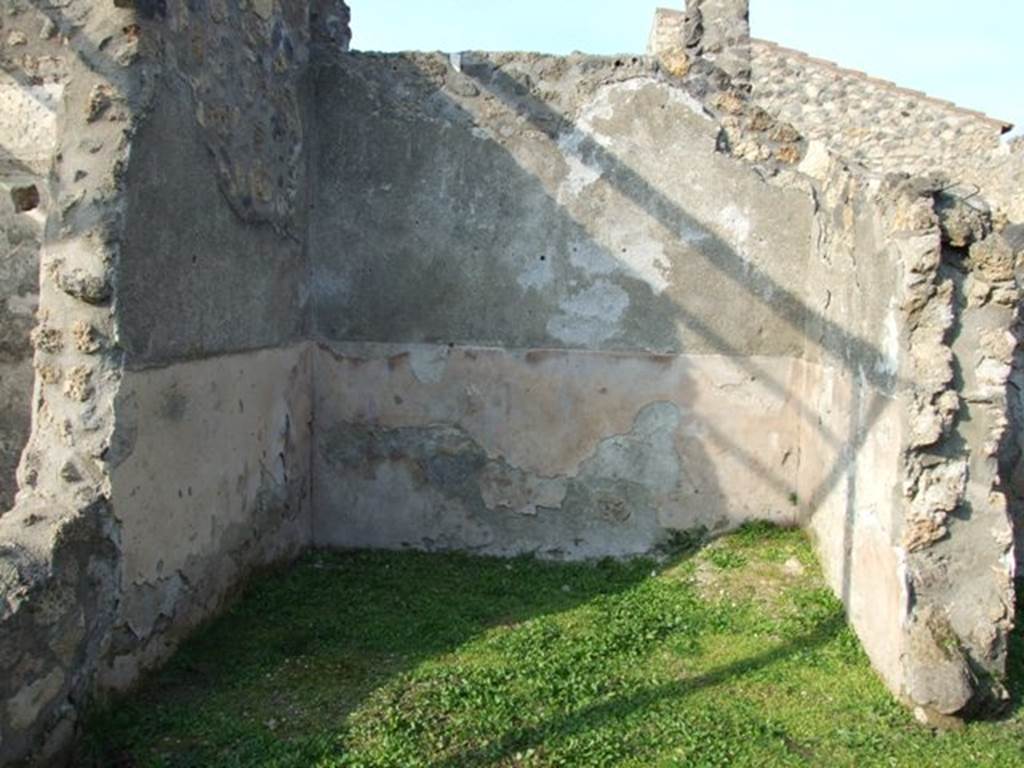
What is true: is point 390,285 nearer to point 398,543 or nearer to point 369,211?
point 369,211

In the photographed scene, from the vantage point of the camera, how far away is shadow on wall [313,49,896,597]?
5.09 metres

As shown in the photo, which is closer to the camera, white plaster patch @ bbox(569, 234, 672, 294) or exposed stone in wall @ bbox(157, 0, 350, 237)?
A: exposed stone in wall @ bbox(157, 0, 350, 237)

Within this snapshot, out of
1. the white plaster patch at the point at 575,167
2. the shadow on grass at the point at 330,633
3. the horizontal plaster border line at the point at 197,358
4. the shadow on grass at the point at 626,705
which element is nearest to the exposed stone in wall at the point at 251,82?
the horizontal plaster border line at the point at 197,358

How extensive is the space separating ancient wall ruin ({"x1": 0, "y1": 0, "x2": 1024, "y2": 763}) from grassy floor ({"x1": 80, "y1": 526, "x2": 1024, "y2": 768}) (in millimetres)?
174

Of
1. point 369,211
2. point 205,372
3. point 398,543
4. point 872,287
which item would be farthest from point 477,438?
point 872,287

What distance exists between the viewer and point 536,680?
357 centimetres

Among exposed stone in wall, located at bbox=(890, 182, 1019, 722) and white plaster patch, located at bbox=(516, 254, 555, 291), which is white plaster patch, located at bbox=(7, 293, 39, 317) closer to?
white plaster patch, located at bbox=(516, 254, 555, 291)

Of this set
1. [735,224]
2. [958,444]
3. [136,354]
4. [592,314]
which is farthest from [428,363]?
Result: [958,444]

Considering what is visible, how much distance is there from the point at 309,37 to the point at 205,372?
7.14 feet

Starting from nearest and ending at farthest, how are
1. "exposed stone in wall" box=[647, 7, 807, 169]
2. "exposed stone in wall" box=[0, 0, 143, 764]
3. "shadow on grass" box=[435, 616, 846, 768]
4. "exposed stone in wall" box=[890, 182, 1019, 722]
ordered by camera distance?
"exposed stone in wall" box=[0, 0, 143, 764]
"shadow on grass" box=[435, 616, 846, 768]
"exposed stone in wall" box=[890, 182, 1019, 722]
"exposed stone in wall" box=[647, 7, 807, 169]

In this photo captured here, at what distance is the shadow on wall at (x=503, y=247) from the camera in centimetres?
509

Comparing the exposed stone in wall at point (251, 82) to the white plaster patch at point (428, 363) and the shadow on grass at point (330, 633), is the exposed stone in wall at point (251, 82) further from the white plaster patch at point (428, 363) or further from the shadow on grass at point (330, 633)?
the shadow on grass at point (330, 633)

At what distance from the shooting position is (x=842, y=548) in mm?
4289

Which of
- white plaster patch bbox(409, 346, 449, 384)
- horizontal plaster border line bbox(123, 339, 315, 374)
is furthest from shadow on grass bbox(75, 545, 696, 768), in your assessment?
horizontal plaster border line bbox(123, 339, 315, 374)
